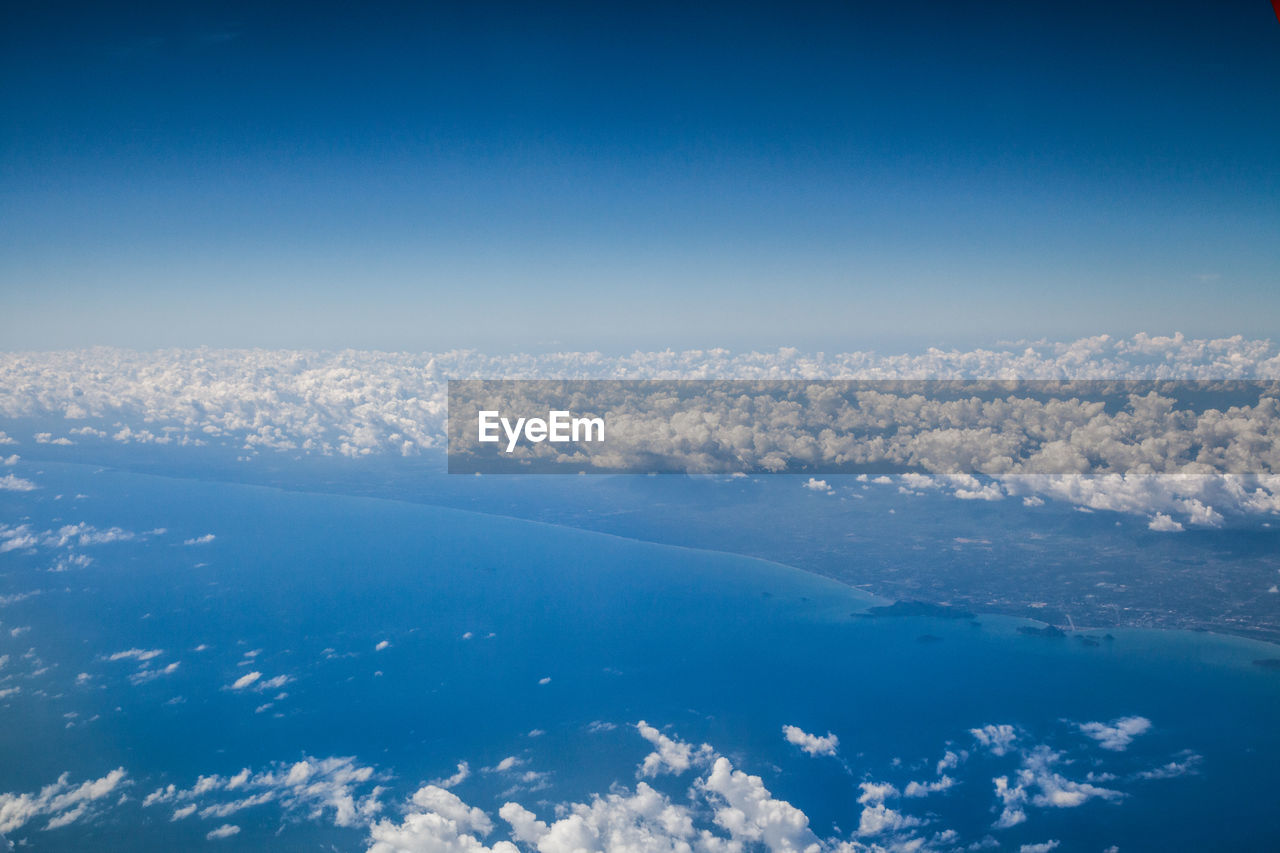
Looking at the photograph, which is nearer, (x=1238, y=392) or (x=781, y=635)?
(x=781, y=635)

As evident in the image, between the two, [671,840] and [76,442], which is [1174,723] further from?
[76,442]

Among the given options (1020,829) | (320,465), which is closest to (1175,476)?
(1020,829)

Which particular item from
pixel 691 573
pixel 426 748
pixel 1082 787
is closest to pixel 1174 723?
pixel 1082 787

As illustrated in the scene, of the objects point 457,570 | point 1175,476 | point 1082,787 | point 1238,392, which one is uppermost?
point 1238,392

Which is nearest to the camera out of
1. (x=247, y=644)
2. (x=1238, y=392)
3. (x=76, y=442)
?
(x=247, y=644)

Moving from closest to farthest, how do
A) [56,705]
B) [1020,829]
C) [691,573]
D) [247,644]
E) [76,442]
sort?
Answer: 1. [1020,829]
2. [56,705]
3. [247,644]
4. [691,573]
5. [76,442]

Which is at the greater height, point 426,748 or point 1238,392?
point 1238,392
